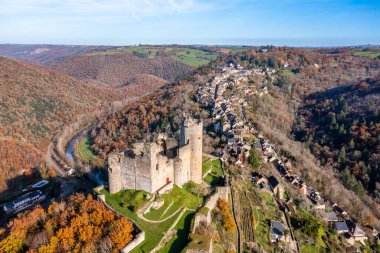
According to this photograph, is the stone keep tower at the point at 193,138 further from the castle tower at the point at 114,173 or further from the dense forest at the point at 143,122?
the dense forest at the point at 143,122

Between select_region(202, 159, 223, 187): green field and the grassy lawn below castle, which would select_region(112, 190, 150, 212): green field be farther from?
select_region(202, 159, 223, 187): green field

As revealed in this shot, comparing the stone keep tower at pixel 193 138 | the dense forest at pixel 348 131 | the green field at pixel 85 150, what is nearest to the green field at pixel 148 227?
the stone keep tower at pixel 193 138

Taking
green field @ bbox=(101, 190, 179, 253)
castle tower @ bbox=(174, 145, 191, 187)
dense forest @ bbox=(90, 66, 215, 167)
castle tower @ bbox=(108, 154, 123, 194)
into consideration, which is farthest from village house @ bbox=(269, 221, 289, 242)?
dense forest @ bbox=(90, 66, 215, 167)

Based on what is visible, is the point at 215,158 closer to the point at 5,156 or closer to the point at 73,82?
the point at 5,156

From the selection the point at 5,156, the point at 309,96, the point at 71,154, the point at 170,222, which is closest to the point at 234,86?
the point at 309,96

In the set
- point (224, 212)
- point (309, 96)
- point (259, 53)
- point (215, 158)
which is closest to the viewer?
point (224, 212)

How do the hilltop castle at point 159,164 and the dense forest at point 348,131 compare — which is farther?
the dense forest at point 348,131

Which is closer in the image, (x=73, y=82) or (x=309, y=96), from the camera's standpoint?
(x=309, y=96)
